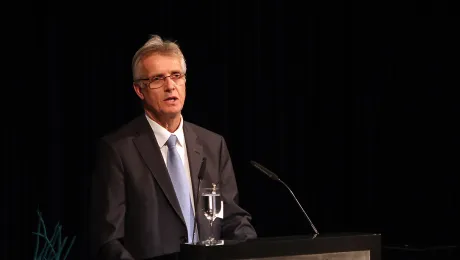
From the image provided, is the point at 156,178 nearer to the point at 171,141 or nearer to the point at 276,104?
the point at 171,141

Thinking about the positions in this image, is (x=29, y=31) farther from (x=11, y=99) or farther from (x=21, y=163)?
(x=21, y=163)

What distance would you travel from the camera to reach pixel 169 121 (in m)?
3.16

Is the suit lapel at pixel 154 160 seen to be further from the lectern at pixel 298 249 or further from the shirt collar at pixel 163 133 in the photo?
the lectern at pixel 298 249

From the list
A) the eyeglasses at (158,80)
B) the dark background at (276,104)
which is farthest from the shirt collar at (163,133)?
the dark background at (276,104)

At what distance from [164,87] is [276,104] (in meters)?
2.50

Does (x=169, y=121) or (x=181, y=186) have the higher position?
(x=169, y=121)

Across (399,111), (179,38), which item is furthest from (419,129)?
(179,38)

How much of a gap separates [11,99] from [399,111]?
2.35 metres

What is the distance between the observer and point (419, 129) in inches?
208

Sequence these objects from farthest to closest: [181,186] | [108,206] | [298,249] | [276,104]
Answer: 1. [276,104]
2. [181,186]
3. [108,206]
4. [298,249]

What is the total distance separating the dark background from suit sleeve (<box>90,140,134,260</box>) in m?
1.64

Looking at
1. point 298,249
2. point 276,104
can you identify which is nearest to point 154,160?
point 298,249

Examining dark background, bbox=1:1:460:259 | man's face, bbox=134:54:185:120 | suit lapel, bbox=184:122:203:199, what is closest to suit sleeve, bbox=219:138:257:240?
suit lapel, bbox=184:122:203:199

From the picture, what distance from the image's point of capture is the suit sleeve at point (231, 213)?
3.12 m
